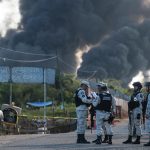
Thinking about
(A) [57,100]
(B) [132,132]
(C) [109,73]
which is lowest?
(B) [132,132]

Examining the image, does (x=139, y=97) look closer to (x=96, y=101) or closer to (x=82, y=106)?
(x=96, y=101)

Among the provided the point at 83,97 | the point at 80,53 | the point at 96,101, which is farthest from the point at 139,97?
the point at 80,53

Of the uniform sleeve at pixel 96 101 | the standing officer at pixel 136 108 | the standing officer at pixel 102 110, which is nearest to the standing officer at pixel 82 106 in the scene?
the uniform sleeve at pixel 96 101

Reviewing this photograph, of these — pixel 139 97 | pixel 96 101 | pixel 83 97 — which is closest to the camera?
pixel 96 101

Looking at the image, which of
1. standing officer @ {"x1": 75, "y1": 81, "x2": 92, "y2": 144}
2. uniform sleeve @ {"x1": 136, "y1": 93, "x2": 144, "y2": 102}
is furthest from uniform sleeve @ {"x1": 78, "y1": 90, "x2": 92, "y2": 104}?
uniform sleeve @ {"x1": 136, "y1": 93, "x2": 144, "y2": 102}

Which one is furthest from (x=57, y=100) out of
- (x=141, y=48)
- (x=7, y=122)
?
(x=7, y=122)

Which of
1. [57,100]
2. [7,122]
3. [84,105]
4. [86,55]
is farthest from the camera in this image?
[86,55]

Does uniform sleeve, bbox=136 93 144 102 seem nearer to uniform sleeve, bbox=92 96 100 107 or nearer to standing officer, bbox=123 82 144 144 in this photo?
standing officer, bbox=123 82 144 144

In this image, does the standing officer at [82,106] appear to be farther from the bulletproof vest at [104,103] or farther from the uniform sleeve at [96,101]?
the bulletproof vest at [104,103]

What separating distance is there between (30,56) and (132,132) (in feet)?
204

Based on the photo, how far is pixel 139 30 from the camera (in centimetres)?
9019

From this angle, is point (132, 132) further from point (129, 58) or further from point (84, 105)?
point (129, 58)

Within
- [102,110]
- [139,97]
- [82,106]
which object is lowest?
[102,110]

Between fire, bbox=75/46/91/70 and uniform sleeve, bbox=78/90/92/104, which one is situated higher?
fire, bbox=75/46/91/70
